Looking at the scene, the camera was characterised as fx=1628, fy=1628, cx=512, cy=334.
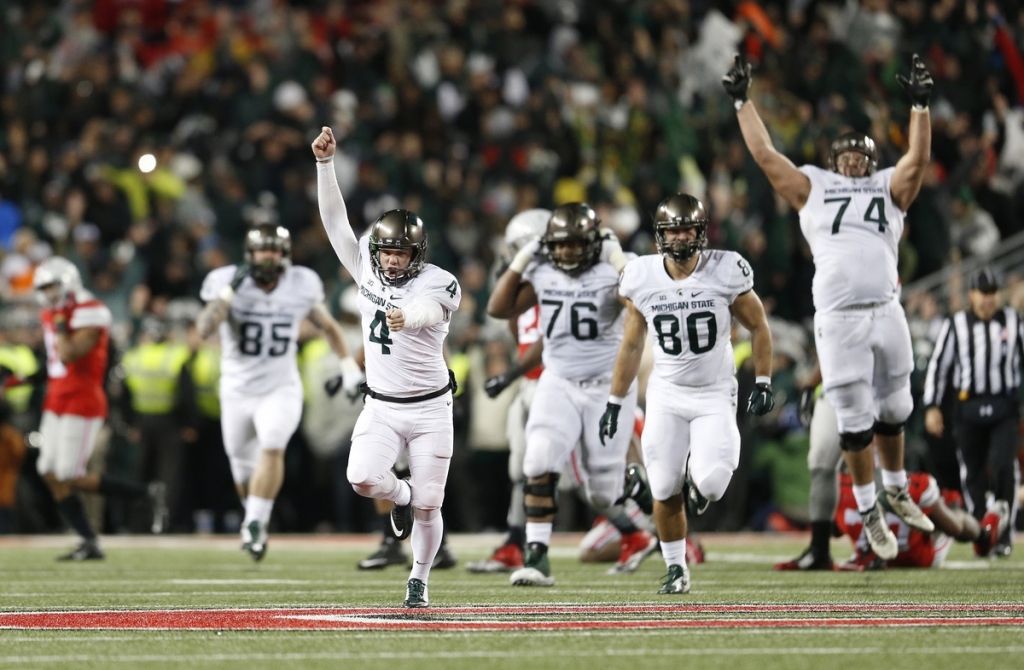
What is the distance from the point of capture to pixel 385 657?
521 centimetres

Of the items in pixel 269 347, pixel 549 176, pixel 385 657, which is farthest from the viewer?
pixel 549 176

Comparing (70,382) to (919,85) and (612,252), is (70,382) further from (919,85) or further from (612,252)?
(919,85)

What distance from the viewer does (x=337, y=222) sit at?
7.42 metres

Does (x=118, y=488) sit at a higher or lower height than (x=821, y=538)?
higher

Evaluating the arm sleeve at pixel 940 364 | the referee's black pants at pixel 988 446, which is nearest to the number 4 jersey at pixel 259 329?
the arm sleeve at pixel 940 364

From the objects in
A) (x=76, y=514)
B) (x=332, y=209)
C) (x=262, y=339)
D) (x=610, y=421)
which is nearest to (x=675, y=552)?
(x=610, y=421)

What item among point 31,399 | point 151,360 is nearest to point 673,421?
point 151,360

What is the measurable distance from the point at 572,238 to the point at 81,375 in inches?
168

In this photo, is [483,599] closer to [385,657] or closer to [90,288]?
[385,657]

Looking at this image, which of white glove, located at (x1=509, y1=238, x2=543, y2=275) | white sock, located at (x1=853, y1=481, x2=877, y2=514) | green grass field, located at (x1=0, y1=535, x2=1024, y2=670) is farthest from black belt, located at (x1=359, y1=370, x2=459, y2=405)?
white sock, located at (x1=853, y1=481, x2=877, y2=514)

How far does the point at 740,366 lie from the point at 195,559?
4.60 m

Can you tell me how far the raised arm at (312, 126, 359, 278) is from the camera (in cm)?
739

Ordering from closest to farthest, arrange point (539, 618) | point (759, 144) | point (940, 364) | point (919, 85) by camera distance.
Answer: point (539, 618) < point (919, 85) < point (759, 144) < point (940, 364)

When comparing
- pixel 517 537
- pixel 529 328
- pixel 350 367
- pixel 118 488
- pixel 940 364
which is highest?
pixel 529 328
